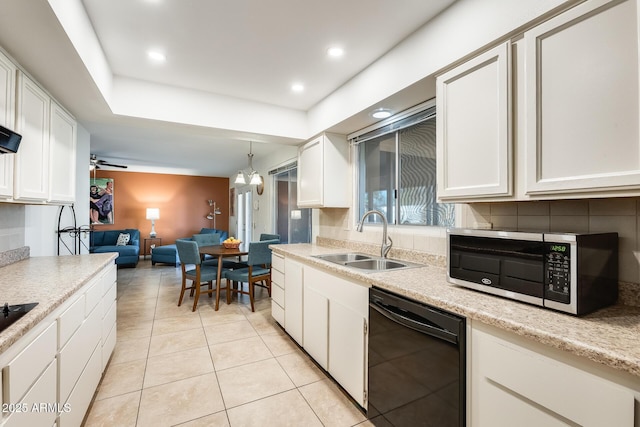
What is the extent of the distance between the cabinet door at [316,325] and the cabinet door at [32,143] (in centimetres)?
204

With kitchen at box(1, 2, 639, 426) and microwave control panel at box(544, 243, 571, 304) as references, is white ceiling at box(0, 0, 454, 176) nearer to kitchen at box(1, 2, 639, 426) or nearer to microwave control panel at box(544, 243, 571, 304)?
kitchen at box(1, 2, 639, 426)

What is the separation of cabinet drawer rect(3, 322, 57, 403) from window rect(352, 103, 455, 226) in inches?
88.5

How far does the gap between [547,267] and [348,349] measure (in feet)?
4.10

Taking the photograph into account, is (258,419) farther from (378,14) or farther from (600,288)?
(378,14)

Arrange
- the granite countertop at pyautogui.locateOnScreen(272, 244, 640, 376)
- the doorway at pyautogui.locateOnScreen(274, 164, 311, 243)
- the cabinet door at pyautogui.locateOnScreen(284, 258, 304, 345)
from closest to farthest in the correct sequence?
the granite countertop at pyautogui.locateOnScreen(272, 244, 640, 376) < the cabinet door at pyautogui.locateOnScreen(284, 258, 304, 345) < the doorway at pyautogui.locateOnScreen(274, 164, 311, 243)

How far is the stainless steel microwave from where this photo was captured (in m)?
1.03

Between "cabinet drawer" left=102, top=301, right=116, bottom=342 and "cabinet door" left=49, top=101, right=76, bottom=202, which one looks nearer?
"cabinet drawer" left=102, top=301, right=116, bottom=342

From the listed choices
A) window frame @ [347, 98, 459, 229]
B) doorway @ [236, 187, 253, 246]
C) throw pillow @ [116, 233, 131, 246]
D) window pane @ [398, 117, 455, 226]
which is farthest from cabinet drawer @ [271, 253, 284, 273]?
throw pillow @ [116, 233, 131, 246]

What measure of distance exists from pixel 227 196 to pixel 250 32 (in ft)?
23.4

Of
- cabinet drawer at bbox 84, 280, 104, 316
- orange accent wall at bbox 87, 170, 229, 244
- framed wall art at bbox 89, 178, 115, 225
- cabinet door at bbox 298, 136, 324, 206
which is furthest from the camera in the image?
orange accent wall at bbox 87, 170, 229, 244

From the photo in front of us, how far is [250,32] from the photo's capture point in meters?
1.95

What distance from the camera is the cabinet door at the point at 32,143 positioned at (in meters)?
1.76

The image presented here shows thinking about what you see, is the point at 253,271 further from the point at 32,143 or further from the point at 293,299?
the point at 32,143

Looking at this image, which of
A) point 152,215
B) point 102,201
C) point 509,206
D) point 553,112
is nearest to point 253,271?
point 509,206
